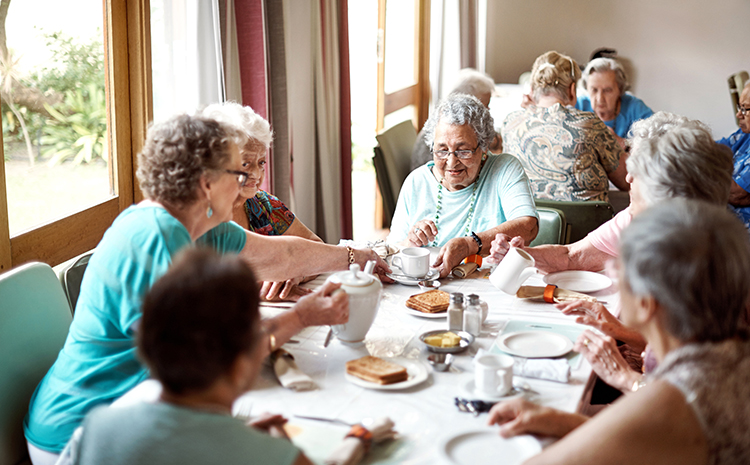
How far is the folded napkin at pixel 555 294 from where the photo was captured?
1.82 metres

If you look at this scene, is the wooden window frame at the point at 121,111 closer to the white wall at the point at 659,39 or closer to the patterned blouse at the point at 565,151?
the patterned blouse at the point at 565,151

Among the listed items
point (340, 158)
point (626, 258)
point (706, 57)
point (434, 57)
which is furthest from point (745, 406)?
point (706, 57)

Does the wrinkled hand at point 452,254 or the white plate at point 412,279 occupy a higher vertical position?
the wrinkled hand at point 452,254

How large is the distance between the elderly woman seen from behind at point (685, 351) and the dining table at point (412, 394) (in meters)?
0.16

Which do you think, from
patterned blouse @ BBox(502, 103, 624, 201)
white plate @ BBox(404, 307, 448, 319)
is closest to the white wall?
patterned blouse @ BBox(502, 103, 624, 201)

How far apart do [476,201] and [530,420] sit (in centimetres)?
152

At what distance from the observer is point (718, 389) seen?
3.10 ft

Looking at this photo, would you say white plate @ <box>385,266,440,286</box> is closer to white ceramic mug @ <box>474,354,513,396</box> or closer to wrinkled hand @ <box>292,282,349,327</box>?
wrinkled hand @ <box>292,282,349,327</box>

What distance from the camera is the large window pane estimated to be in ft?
6.54

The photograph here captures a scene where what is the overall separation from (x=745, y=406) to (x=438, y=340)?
26.9 inches

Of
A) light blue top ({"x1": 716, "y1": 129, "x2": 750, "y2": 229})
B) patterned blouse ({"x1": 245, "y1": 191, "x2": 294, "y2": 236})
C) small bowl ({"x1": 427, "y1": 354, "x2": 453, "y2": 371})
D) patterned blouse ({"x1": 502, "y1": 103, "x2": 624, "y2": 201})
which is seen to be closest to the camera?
small bowl ({"x1": 427, "y1": 354, "x2": 453, "y2": 371})

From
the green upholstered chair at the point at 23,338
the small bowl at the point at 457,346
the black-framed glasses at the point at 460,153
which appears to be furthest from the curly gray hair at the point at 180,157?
the black-framed glasses at the point at 460,153

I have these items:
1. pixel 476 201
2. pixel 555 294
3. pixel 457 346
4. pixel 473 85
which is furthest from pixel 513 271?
pixel 473 85

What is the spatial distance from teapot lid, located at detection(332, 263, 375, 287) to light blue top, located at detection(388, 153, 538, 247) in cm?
107
